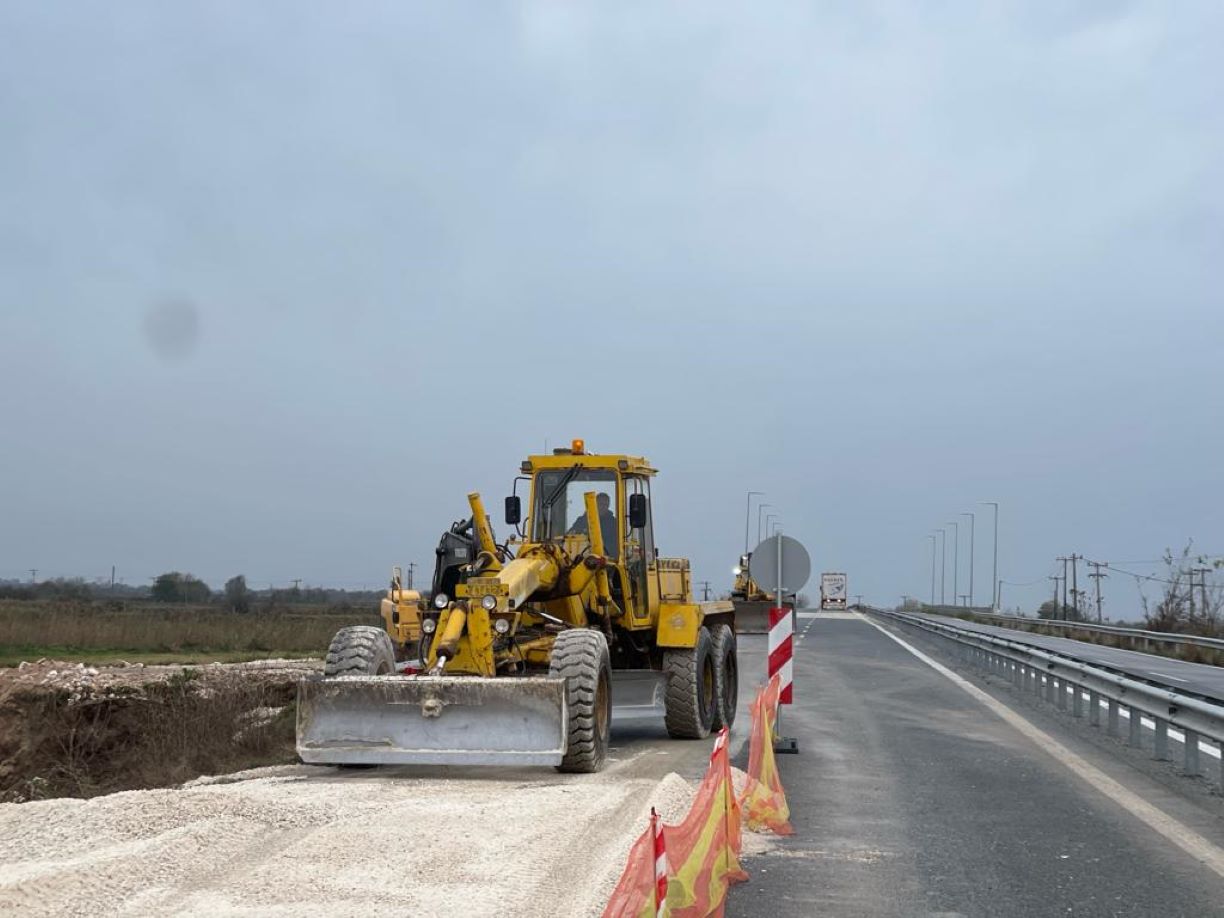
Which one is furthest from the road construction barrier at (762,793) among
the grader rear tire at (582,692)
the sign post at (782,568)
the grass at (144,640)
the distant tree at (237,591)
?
the distant tree at (237,591)

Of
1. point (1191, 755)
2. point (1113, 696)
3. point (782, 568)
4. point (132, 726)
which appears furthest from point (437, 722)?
point (132, 726)

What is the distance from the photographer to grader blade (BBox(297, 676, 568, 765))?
11102 millimetres

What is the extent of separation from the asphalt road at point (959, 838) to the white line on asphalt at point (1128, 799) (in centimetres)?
9

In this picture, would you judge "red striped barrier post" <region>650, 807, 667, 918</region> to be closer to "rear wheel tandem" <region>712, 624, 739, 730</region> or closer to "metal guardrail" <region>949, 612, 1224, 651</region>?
"rear wheel tandem" <region>712, 624, 739, 730</region>

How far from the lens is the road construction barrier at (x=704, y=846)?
5000 mm

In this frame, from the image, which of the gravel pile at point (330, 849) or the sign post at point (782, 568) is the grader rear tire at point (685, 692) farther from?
the gravel pile at point (330, 849)

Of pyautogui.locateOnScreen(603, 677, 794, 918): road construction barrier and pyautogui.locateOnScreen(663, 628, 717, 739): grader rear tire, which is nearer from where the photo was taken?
pyautogui.locateOnScreen(603, 677, 794, 918): road construction barrier

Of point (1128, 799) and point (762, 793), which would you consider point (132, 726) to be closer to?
point (762, 793)

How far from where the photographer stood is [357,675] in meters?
12.1

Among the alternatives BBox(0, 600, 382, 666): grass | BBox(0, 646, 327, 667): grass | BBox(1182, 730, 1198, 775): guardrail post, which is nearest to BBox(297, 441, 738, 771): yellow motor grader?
BBox(1182, 730, 1198, 775): guardrail post

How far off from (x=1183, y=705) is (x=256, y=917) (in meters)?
8.97

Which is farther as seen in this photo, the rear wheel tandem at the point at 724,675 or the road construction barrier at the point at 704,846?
the rear wheel tandem at the point at 724,675

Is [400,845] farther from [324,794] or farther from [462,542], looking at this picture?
[462,542]

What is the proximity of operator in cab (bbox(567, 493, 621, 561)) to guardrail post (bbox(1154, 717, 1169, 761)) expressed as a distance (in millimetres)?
5537
